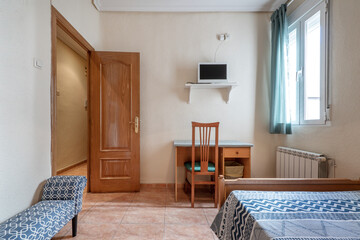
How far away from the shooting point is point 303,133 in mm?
2574

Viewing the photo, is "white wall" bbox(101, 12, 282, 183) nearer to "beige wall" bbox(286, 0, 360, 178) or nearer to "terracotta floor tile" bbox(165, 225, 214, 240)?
"beige wall" bbox(286, 0, 360, 178)

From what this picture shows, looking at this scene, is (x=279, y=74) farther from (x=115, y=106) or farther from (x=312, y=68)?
(x=115, y=106)

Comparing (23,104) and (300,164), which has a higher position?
(23,104)

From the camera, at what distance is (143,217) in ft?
7.23

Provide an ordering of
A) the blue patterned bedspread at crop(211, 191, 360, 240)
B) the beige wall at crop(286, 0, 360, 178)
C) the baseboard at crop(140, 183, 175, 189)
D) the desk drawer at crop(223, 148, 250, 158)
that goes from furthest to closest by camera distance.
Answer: the baseboard at crop(140, 183, 175, 189), the desk drawer at crop(223, 148, 250, 158), the beige wall at crop(286, 0, 360, 178), the blue patterned bedspread at crop(211, 191, 360, 240)

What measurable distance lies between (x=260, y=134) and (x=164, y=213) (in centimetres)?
193

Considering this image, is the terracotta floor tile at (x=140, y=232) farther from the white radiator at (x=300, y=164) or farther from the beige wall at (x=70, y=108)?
the beige wall at (x=70, y=108)

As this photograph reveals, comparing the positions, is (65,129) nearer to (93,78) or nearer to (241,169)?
(93,78)

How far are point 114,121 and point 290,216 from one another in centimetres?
253

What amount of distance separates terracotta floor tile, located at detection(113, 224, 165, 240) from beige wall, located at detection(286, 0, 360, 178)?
6.17 feet

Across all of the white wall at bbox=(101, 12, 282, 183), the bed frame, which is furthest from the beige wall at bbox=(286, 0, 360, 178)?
the white wall at bbox=(101, 12, 282, 183)

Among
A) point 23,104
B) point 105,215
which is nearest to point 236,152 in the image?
point 105,215

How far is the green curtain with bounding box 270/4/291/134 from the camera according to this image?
2791 mm

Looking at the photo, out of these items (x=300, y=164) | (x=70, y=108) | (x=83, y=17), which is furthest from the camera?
(x=70, y=108)
